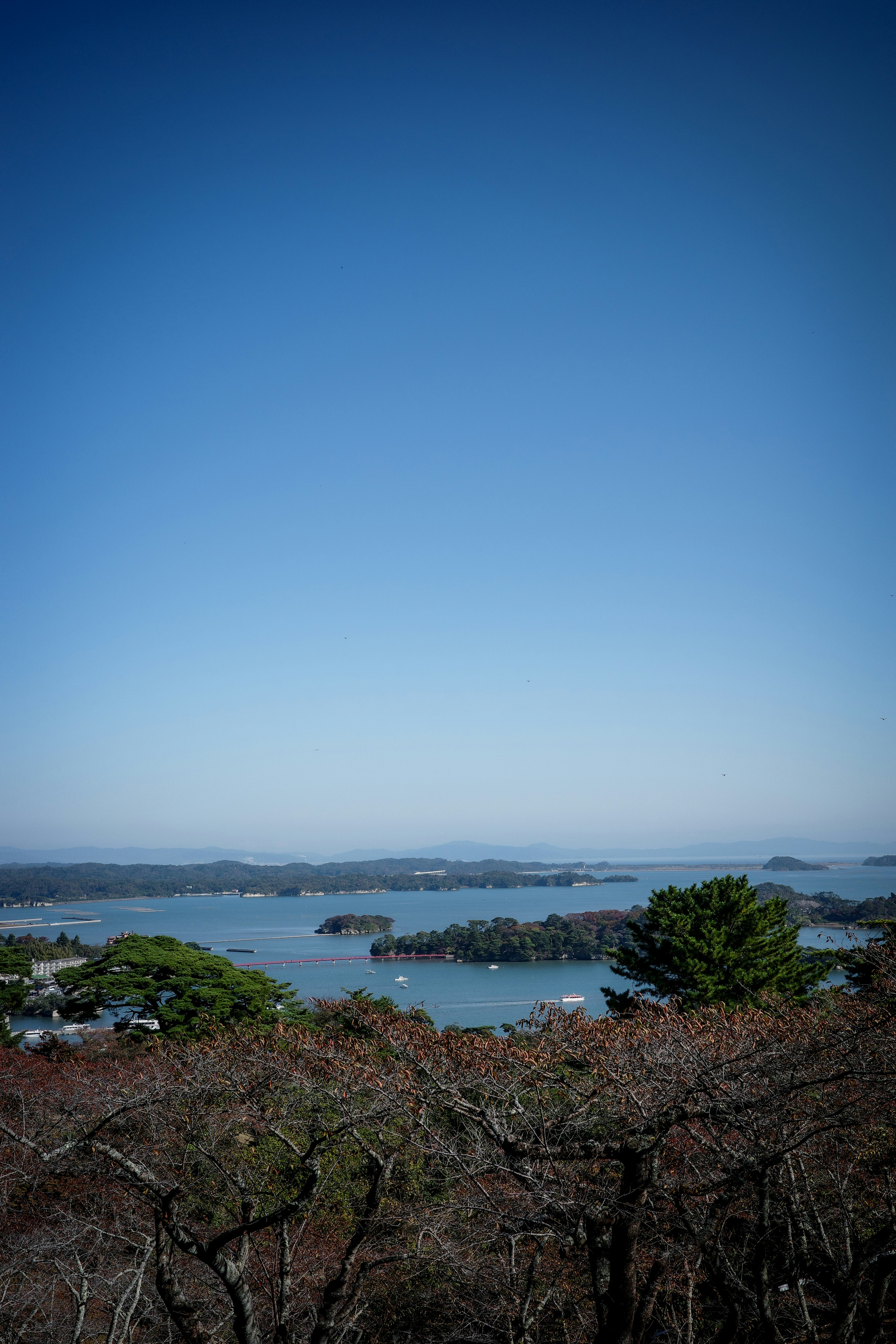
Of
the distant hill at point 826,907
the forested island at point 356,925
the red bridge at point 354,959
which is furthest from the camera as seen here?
the forested island at point 356,925

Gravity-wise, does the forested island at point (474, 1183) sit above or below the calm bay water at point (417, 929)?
above

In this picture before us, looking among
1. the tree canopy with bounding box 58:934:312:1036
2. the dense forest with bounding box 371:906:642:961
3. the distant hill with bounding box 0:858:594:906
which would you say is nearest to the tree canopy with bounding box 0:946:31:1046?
the tree canopy with bounding box 58:934:312:1036

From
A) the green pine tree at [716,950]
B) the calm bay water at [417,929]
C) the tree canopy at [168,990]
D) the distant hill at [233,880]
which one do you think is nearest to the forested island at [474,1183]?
the calm bay water at [417,929]

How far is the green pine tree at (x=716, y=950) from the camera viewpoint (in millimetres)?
12594

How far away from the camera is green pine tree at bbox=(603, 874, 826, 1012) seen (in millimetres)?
12594

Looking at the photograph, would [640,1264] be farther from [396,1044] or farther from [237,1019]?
[237,1019]

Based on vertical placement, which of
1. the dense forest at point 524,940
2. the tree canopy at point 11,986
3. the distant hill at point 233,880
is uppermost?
the tree canopy at point 11,986

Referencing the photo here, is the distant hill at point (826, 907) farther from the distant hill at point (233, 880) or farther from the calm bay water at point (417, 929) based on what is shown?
the distant hill at point (233, 880)

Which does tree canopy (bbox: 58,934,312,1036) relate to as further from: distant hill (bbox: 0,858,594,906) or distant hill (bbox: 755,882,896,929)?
distant hill (bbox: 0,858,594,906)

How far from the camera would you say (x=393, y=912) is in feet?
255

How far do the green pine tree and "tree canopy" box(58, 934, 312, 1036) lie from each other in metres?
5.82

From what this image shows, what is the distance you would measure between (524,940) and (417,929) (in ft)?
62.7

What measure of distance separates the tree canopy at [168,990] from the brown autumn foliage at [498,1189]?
552 cm

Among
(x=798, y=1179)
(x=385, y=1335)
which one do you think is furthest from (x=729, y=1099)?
(x=385, y=1335)
